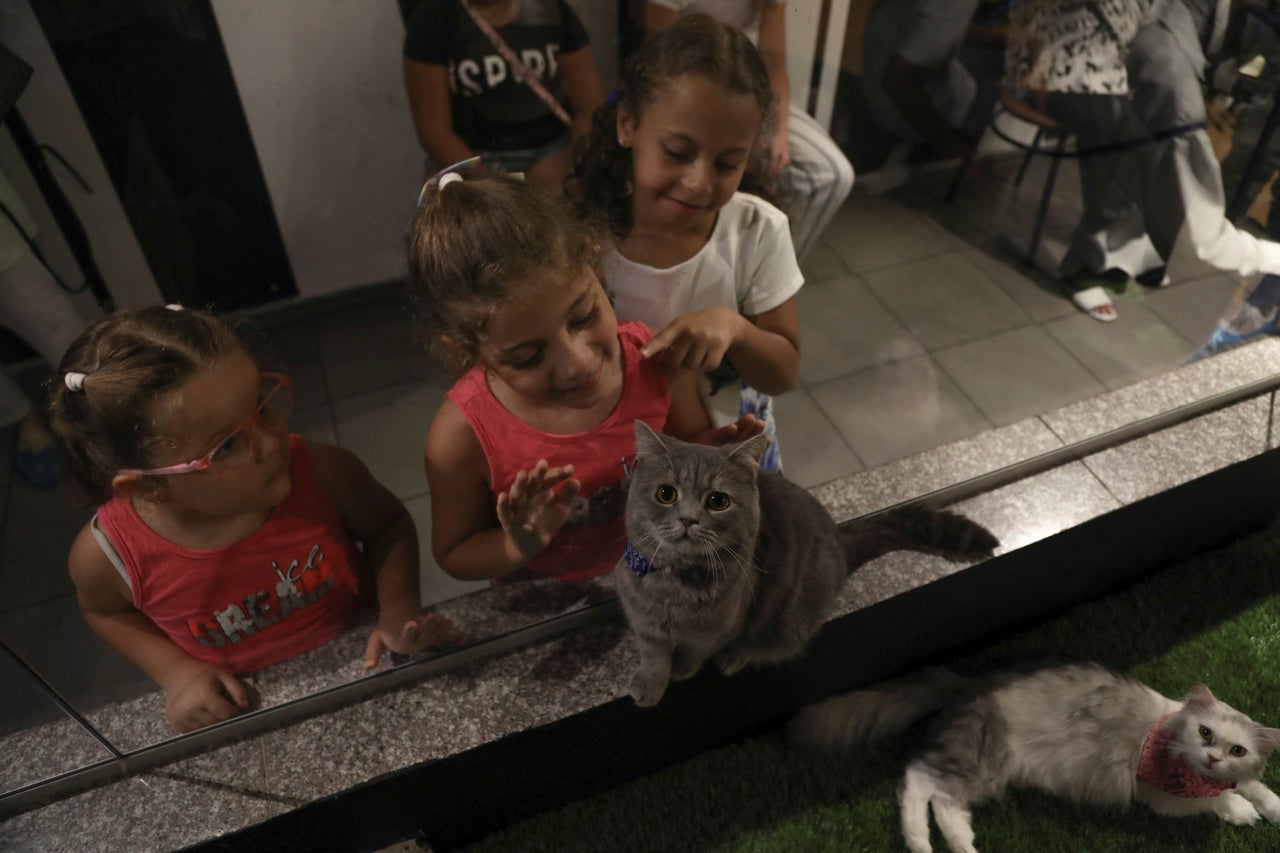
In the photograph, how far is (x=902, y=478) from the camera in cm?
158

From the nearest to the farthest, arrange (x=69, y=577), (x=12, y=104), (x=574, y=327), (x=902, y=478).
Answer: (x=12, y=104), (x=574, y=327), (x=69, y=577), (x=902, y=478)

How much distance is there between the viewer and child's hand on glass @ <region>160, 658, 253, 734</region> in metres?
1.14

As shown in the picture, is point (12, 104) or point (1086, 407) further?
point (1086, 407)

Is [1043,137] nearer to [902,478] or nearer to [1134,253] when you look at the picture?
[1134,253]

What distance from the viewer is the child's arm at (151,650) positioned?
101 cm

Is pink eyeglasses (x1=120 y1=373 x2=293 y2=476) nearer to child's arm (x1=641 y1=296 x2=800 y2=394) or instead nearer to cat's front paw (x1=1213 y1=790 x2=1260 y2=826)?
child's arm (x1=641 y1=296 x2=800 y2=394)

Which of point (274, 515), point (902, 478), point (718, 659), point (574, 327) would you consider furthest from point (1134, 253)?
point (274, 515)

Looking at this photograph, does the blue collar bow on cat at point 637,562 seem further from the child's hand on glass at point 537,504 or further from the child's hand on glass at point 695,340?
the child's hand on glass at point 695,340

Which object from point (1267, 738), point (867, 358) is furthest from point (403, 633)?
point (1267, 738)

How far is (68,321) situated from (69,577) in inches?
13.0

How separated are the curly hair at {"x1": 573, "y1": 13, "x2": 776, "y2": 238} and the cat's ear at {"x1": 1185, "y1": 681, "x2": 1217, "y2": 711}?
1.14 metres

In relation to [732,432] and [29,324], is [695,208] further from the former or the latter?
[29,324]

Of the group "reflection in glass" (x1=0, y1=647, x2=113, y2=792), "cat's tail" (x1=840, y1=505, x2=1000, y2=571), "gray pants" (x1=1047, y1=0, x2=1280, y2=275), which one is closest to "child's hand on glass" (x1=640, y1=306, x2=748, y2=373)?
"cat's tail" (x1=840, y1=505, x2=1000, y2=571)

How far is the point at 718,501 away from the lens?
0.93 m
